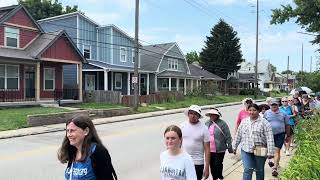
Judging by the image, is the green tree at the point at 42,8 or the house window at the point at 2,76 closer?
the house window at the point at 2,76

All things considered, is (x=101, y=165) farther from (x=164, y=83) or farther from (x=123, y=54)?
(x=164, y=83)

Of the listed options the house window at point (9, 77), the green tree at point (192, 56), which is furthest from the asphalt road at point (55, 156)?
the green tree at point (192, 56)

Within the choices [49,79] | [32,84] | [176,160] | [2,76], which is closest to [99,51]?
[49,79]

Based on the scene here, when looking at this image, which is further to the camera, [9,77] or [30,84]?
[30,84]

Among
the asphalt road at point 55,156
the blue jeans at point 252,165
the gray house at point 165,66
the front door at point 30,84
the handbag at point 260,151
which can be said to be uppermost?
the gray house at point 165,66

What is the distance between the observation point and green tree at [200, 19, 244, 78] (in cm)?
7462

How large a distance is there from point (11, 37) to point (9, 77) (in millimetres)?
2707

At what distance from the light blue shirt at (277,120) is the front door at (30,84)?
77.9 ft

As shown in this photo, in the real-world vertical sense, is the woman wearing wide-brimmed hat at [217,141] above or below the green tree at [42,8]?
below

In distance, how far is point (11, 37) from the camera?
97.0 feet

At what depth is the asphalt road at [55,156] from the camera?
9.79m

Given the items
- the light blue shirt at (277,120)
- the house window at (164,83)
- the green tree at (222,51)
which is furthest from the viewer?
the green tree at (222,51)

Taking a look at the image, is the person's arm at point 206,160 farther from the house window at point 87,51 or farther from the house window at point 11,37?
the house window at point 87,51

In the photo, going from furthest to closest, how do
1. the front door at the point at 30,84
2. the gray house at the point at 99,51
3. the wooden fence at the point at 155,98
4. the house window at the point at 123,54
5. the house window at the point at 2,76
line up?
the house window at the point at 123,54 < the gray house at the point at 99,51 < the wooden fence at the point at 155,98 < the front door at the point at 30,84 < the house window at the point at 2,76
